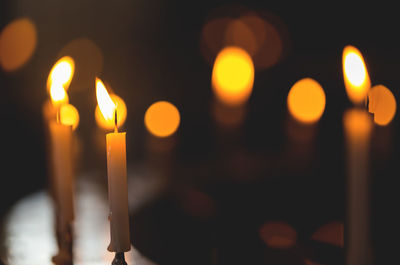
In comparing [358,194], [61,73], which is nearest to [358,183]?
[358,194]

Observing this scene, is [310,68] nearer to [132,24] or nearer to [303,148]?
[132,24]

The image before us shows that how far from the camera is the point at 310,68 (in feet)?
9.48

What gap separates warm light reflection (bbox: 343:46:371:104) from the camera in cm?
47

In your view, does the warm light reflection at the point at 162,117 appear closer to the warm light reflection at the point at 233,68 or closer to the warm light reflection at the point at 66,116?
the warm light reflection at the point at 233,68

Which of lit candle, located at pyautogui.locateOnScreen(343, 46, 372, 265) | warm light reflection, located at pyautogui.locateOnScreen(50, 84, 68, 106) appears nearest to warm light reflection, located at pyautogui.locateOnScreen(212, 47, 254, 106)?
warm light reflection, located at pyautogui.locateOnScreen(50, 84, 68, 106)

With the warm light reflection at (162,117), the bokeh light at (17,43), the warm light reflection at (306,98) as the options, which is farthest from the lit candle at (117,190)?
the bokeh light at (17,43)

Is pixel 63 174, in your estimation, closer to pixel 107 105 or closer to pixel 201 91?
pixel 107 105

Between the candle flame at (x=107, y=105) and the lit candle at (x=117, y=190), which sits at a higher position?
the candle flame at (x=107, y=105)

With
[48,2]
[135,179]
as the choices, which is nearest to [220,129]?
[135,179]

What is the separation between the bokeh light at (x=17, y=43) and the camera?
9.57 ft

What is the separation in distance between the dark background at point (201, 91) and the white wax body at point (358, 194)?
0.41 meters

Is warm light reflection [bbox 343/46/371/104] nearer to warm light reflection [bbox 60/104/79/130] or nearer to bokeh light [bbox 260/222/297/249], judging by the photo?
bokeh light [bbox 260/222/297/249]

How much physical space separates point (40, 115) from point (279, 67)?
1486 mm

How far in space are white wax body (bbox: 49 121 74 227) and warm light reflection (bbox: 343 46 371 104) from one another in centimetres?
46
